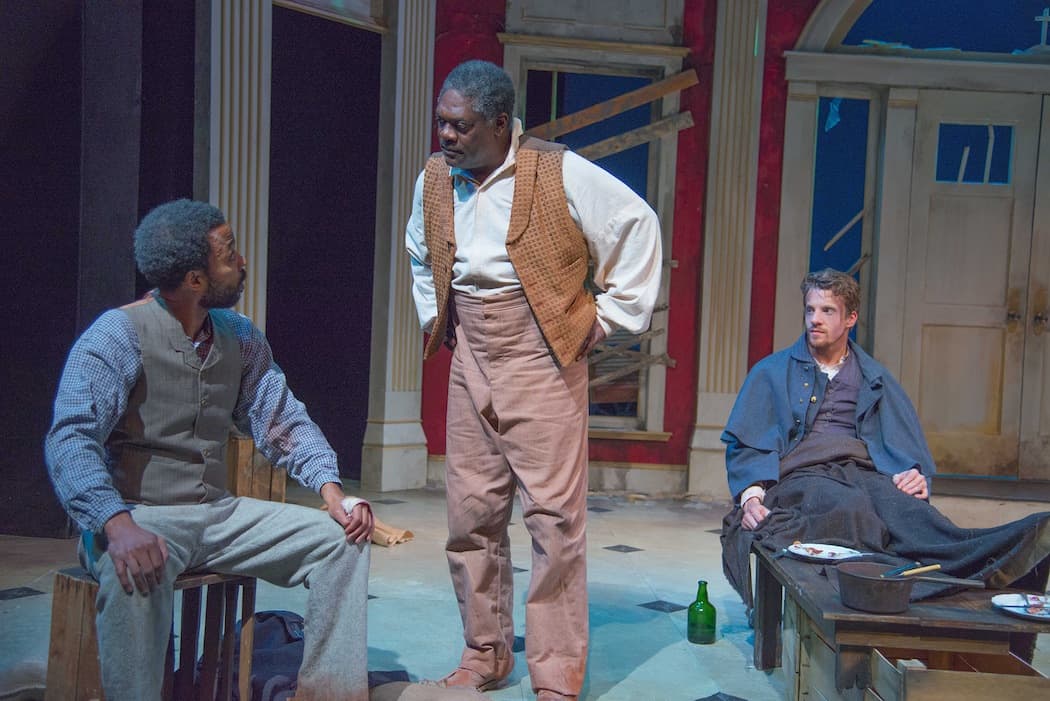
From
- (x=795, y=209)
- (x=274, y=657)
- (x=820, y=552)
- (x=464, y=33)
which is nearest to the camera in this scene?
(x=274, y=657)

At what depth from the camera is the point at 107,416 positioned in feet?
6.74

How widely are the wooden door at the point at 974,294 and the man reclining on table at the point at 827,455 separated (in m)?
3.52

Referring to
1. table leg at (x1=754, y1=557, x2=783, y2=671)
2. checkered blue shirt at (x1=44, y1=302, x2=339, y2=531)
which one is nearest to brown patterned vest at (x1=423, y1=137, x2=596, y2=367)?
checkered blue shirt at (x1=44, y1=302, x2=339, y2=531)

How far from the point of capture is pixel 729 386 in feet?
20.7

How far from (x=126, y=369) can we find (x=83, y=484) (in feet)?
0.80

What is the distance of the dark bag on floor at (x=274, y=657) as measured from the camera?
2320 millimetres

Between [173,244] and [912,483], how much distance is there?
208 centimetres

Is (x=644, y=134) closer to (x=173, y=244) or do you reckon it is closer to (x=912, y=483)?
(x=912, y=483)

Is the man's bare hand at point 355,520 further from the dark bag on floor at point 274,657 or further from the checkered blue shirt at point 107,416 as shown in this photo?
the dark bag on floor at point 274,657

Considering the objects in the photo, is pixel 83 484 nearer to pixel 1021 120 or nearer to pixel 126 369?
pixel 126 369

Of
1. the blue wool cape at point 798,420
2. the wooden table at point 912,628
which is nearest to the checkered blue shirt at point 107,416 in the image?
the wooden table at point 912,628

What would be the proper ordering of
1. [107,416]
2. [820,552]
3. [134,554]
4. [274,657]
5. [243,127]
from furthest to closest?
[243,127], [820,552], [274,657], [107,416], [134,554]

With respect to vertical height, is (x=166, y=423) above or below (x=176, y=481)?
above

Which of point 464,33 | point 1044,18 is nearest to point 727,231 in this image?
point 464,33
